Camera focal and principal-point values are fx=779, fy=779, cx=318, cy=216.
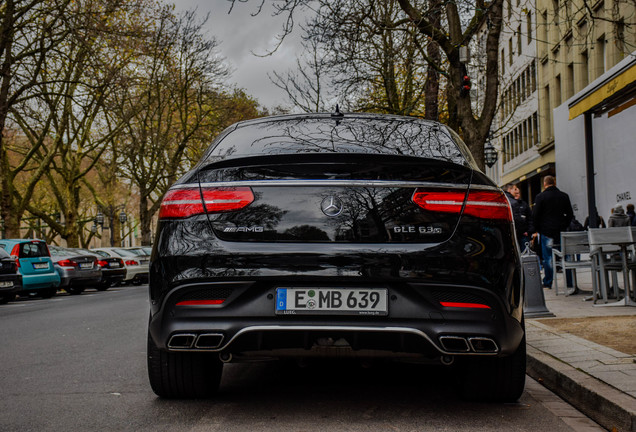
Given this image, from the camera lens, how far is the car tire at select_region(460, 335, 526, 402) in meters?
4.47

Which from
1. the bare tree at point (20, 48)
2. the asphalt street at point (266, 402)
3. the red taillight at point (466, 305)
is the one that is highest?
the bare tree at point (20, 48)

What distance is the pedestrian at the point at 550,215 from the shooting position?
13.5 metres

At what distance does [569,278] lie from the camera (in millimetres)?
13133

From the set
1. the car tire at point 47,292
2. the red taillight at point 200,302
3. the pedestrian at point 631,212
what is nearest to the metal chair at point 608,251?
the pedestrian at point 631,212

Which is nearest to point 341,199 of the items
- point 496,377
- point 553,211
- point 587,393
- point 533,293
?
point 496,377

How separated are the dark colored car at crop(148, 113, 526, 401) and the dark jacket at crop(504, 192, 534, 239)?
8607 mm

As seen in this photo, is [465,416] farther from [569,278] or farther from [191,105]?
[191,105]

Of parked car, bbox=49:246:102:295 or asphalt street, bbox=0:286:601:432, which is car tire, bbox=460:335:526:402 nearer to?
asphalt street, bbox=0:286:601:432

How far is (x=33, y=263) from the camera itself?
2075 cm

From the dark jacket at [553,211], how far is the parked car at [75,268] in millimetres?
14571

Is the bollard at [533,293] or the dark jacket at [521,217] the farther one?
the dark jacket at [521,217]

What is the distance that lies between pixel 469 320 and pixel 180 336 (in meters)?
1.49

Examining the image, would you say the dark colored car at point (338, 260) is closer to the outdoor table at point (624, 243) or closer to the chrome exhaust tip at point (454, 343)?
the chrome exhaust tip at point (454, 343)

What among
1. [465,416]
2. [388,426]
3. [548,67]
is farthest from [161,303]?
[548,67]
